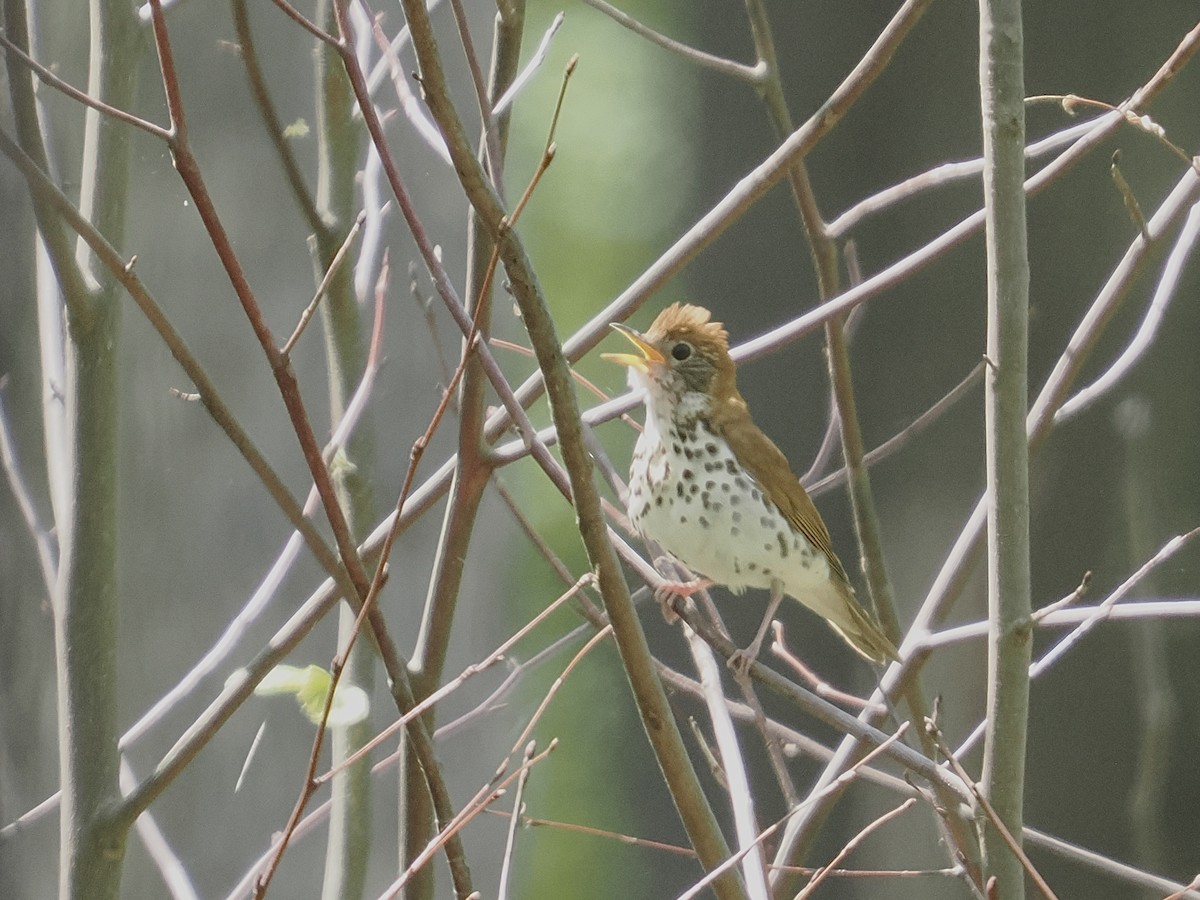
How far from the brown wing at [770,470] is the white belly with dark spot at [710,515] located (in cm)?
1

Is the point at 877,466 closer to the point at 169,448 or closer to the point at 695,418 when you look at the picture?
the point at 695,418

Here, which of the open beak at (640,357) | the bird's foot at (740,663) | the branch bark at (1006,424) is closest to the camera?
the branch bark at (1006,424)

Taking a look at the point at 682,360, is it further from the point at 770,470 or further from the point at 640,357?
the point at 770,470

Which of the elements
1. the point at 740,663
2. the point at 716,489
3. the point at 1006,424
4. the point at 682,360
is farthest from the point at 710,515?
the point at 1006,424

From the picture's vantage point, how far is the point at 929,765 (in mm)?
813

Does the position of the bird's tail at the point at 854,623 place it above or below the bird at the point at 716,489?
below

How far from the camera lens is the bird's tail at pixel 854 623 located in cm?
135

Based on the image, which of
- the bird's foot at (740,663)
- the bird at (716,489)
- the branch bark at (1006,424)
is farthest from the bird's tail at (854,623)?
the branch bark at (1006,424)

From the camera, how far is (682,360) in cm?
139

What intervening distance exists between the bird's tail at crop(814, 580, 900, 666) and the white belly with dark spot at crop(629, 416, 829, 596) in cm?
4

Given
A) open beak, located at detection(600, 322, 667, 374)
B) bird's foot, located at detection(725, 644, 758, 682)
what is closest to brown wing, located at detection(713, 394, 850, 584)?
open beak, located at detection(600, 322, 667, 374)

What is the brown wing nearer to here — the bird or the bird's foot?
the bird

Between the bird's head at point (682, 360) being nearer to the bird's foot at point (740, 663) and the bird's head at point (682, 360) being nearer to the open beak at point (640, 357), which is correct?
the open beak at point (640, 357)

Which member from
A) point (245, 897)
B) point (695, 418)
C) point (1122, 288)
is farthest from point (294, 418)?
point (245, 897)
